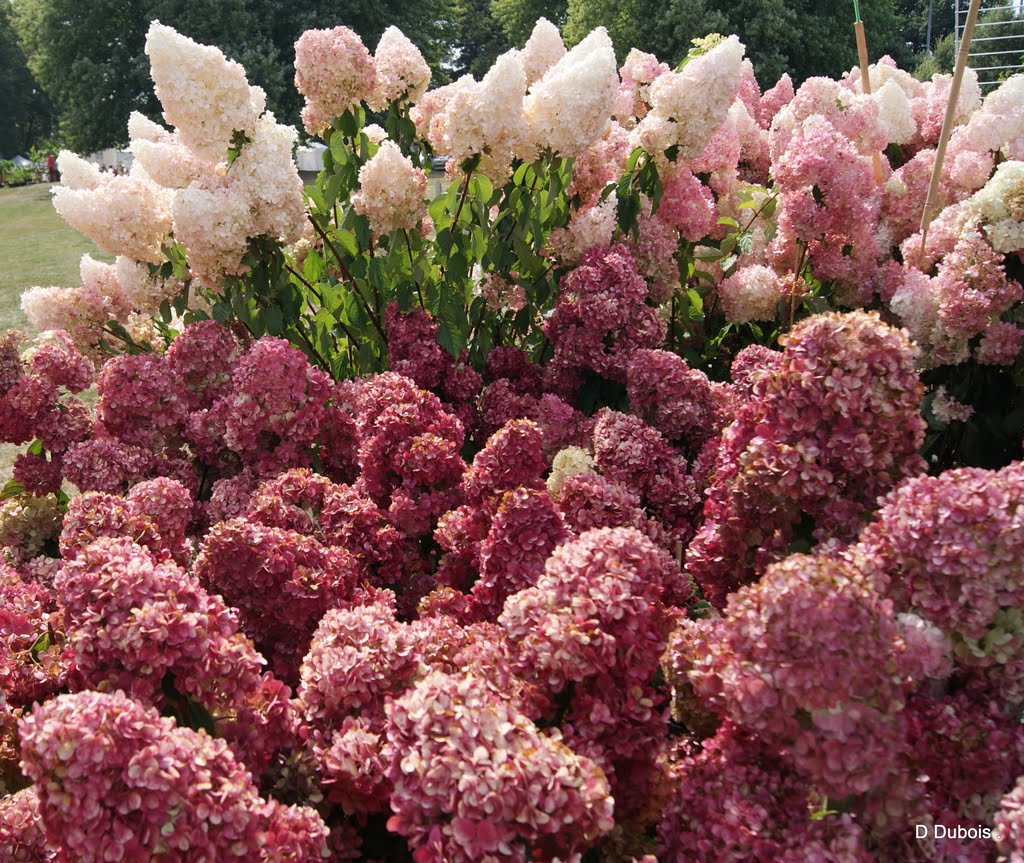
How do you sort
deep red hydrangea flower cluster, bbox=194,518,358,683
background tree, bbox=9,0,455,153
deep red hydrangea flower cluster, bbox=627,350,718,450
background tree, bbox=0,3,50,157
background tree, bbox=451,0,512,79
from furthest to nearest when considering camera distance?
background tree, bbox=0,3,50,157 → background tree, bbox=451,0,512,79 → background tree, bbox=9,0,455,153 → deep red hydrangea flower cluster, bbox=627,350,718,450 → deep red hydrangea flower cluster, bbox=194,518,358,683

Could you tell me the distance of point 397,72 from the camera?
335 centimetres

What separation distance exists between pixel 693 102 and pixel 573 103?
1.52ft

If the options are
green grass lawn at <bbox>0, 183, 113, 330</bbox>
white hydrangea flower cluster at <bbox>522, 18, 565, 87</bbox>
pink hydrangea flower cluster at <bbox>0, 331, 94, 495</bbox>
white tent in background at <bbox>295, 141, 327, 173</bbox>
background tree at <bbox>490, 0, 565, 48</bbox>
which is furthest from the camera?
background tree at <bbox>490, 0, 565, 48</bbox>

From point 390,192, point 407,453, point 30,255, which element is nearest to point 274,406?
point 407,453

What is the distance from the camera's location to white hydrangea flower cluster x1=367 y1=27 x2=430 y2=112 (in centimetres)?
333

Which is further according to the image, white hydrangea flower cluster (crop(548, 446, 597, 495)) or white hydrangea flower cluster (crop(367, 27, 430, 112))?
white hydrangea flower cluster (crop(367, 27, 430, 112))

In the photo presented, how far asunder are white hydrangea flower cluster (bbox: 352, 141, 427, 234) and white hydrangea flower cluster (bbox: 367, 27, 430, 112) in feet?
1.76

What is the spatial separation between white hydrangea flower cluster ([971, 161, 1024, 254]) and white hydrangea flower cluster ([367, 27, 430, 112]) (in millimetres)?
2057

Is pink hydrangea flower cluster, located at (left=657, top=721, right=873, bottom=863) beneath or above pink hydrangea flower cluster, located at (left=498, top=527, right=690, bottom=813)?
beneath

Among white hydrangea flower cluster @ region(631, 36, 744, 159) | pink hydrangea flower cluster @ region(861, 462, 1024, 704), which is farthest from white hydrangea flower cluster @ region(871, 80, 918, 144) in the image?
pink hydrangea flower cluster @ region(861, 462, 1024, 704)

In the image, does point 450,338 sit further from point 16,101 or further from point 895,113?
→ point 16,101

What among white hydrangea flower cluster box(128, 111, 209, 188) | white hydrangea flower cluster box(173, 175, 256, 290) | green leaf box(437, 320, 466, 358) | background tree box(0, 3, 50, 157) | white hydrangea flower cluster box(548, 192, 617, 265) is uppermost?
background tree box(0, 3, 50, 157)

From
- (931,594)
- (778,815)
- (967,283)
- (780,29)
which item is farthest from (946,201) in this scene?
(780,29)

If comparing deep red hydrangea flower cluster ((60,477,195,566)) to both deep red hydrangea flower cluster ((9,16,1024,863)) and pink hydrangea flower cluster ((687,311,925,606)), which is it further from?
pink hydrangea flower cluster ((687,311,925,606))
